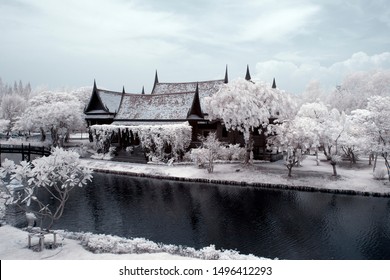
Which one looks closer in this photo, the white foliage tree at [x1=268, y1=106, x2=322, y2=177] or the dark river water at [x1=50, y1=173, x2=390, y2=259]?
the dark river water at [x1=50, y1=173, x2=390, y2=259]

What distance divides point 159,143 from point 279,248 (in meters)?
21.2

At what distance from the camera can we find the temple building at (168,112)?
33875 mm

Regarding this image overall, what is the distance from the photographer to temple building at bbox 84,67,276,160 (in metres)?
33.9

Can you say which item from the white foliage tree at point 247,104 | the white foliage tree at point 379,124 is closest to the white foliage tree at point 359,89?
the white foliage tree at point 247,104

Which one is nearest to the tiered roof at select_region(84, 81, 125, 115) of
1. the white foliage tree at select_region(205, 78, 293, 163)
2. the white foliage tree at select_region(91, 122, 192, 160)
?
the white foliage tree at select_region(91, 122, 192, 160)

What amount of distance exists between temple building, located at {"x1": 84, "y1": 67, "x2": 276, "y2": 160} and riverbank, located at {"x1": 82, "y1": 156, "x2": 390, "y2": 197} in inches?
202

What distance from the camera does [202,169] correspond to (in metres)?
27.5

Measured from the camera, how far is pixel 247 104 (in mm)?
27703

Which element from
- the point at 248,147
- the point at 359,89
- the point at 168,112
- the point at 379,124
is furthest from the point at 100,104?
the point at 359,89

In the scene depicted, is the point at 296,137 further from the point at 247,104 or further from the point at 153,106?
the point at 153,106

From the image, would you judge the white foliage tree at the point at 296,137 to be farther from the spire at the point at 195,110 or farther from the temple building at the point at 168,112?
the spire at the point at 195,110

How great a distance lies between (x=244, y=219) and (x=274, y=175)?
10.3 meters

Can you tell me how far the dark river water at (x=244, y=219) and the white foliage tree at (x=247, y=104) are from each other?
781cm

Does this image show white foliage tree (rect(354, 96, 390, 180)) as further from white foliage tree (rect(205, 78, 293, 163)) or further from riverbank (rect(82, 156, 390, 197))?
white foliage tree (rect(205, 78, 293, 163))
